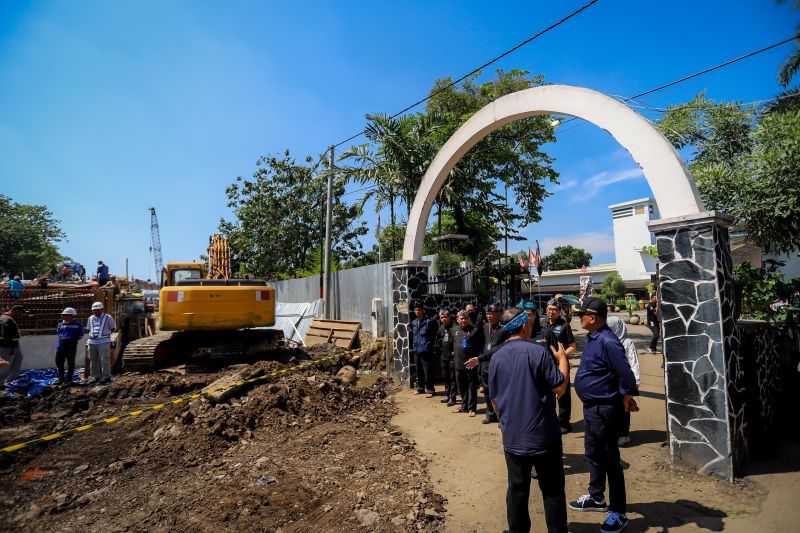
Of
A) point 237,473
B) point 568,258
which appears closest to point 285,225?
point 237,473

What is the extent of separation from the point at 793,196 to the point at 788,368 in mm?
6243

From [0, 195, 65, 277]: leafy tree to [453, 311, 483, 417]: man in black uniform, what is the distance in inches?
1657

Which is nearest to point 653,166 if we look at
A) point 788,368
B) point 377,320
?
point 788,368

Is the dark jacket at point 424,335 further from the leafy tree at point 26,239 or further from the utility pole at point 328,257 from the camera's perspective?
the leafy tree at point 26,239

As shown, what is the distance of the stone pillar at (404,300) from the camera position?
29.0 ft

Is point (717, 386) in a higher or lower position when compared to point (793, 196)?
lower

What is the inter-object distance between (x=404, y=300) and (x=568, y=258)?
55.0 metres

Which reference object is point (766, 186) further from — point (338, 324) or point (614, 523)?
point (338, 324)

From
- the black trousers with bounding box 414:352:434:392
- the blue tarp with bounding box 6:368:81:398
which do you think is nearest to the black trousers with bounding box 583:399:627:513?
the black trousers with bounding box 414:352:434:392

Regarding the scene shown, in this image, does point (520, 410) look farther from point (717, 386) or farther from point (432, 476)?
point (717, 386)

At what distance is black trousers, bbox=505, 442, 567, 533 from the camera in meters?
2.86

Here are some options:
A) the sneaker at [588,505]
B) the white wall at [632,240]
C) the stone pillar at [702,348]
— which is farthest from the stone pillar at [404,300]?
the white wall at [632,240]

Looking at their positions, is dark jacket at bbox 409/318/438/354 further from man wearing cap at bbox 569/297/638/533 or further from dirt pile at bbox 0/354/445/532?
man wearing cap at bbox 569/297/638/533

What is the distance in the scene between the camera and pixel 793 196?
9578mm
